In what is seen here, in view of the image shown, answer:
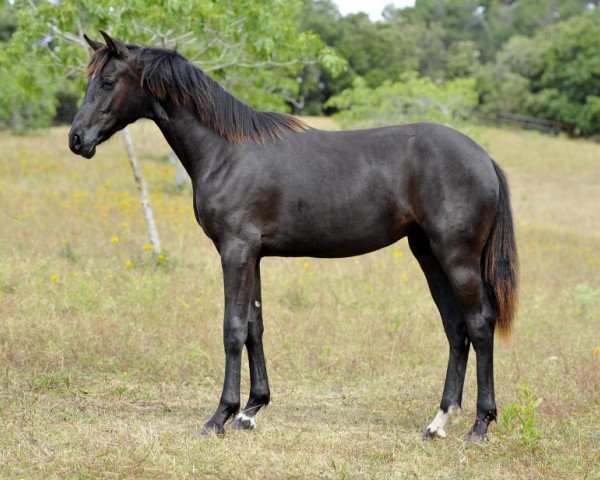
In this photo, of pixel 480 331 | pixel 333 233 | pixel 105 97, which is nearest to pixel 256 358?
pixel 333 233

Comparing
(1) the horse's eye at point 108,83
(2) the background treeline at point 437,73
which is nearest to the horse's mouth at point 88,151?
(1) the horse's eye at point 108,83

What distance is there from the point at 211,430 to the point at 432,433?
1.54 m

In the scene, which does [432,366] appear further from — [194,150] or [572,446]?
[194,150]

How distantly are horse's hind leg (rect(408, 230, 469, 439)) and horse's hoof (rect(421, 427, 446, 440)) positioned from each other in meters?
0.25

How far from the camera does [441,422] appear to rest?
5.45 metres

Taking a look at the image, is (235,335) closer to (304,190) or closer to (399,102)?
(304,190)

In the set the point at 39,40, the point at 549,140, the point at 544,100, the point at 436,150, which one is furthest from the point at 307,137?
the point at 544,100

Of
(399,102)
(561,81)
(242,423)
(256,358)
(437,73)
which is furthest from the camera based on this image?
(437,73)

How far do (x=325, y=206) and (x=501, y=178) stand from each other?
133cm

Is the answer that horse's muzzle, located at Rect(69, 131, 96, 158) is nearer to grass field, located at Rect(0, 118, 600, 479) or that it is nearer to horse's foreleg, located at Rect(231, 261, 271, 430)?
horse's foreleg, located at Rect(231, 261, 271, 430)

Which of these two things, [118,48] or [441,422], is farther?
[441,422]

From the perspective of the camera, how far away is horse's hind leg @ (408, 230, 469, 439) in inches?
223

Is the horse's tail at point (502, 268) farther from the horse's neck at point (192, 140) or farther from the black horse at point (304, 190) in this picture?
the horse's neck at point (192, 140)

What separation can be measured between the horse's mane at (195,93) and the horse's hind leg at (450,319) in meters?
1.30
